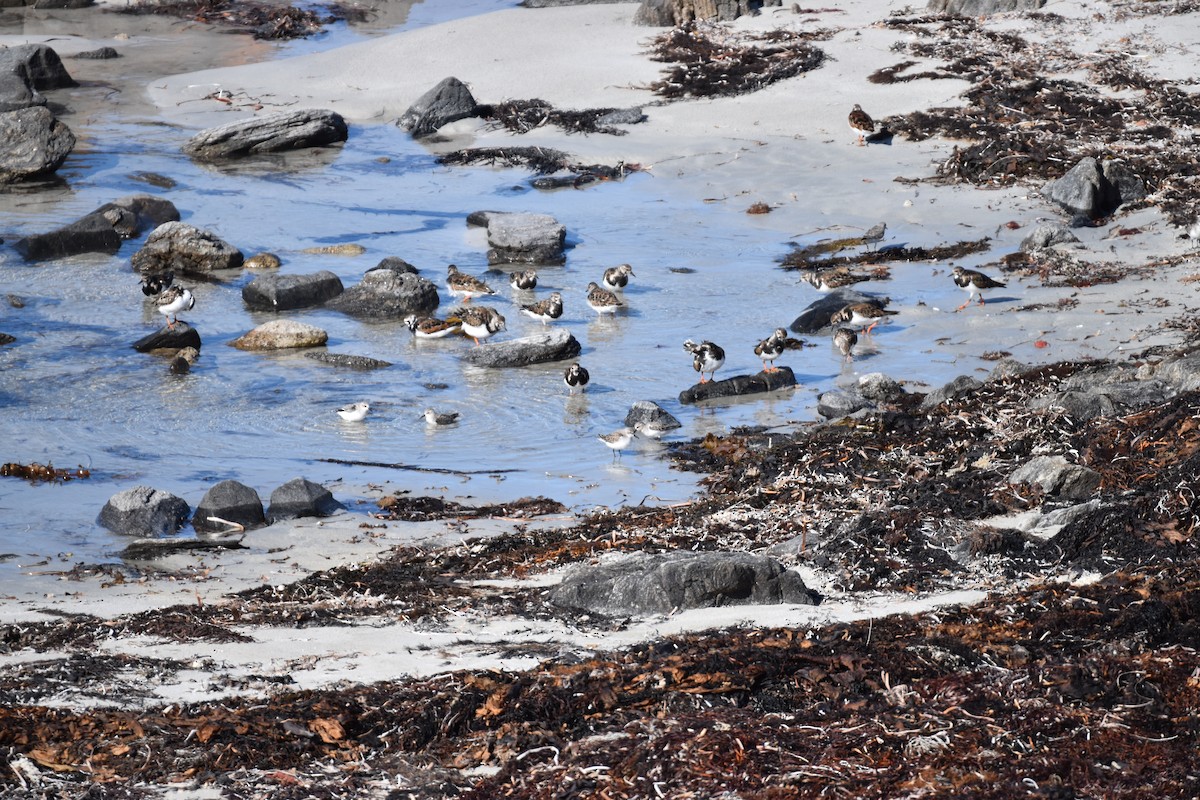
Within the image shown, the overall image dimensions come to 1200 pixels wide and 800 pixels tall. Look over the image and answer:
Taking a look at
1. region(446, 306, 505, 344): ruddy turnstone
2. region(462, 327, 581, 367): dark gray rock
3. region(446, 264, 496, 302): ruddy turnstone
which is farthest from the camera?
region(446, 264, 496, 302): ruddy turnstone

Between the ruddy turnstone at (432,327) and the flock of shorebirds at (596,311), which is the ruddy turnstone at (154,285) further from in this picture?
the ruddy turnstone at (432,327)

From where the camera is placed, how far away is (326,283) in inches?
645

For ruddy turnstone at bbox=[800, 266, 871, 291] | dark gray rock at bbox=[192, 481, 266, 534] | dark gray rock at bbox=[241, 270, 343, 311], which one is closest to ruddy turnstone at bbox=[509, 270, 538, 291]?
dark gray rock at bbox=[241, 270, 343, 311]

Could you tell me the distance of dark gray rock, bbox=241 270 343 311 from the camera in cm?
1616

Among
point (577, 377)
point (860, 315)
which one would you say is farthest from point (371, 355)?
point (860, 315)

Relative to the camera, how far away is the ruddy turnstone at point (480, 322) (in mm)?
14742

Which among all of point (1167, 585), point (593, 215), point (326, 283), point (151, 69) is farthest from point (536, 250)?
point (151, 69)

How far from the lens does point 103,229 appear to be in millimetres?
18641

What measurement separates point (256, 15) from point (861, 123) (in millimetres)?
19177

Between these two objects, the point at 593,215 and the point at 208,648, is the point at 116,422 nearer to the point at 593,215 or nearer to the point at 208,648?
the point at 208,648

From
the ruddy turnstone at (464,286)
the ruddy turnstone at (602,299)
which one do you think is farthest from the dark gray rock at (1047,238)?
the ruddy turnstone at (464,286)

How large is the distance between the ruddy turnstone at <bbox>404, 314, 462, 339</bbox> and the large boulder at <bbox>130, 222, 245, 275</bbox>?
416cm

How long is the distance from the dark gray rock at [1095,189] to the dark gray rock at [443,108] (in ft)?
37.8

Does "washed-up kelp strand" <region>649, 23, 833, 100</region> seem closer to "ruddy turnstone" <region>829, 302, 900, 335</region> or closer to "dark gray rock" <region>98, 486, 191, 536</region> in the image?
"ruddy turnstone" <region>829, 302, 900, 335</region>
